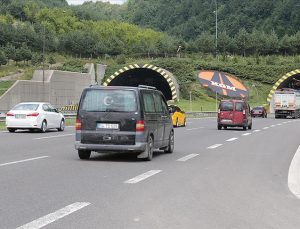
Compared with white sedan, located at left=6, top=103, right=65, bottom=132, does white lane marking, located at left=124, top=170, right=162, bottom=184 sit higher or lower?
lower

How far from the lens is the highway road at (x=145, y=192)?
24.2 ft

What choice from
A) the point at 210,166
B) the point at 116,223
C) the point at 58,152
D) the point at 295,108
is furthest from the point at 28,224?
the point at 295,108

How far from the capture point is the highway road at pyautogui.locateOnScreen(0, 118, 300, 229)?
736cm

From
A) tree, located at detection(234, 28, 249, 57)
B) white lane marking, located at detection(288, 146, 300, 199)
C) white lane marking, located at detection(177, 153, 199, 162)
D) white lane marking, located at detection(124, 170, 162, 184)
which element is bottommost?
white lane marking, located at detection(288, 146, 300, 199)

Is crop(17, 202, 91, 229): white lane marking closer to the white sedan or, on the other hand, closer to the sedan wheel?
the white sedan

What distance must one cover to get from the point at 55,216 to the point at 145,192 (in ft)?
8.06

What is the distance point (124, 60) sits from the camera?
91875 millimetres

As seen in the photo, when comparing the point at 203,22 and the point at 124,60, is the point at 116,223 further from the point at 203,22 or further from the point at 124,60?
the point at 203,22

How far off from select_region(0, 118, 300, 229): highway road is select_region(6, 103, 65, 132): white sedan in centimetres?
1067

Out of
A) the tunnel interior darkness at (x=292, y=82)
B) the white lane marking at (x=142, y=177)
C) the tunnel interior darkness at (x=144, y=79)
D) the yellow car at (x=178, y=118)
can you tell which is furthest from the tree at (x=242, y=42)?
the white lane marking at (x=142, y=177)

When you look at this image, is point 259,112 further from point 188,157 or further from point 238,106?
point 188,157

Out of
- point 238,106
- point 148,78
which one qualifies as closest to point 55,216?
point 238,106

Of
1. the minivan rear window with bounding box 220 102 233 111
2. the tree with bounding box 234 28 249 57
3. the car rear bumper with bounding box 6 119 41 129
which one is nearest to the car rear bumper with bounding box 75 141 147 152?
the car rear bumper with bounding box 6 119 41 129

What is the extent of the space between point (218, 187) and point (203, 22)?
6223 inches
